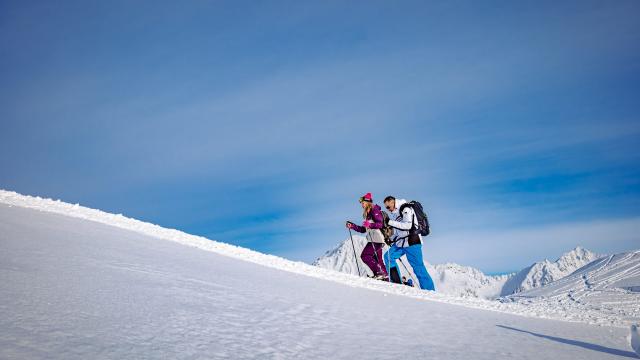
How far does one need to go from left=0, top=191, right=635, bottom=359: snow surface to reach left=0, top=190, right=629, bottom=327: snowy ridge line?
0.32 feet

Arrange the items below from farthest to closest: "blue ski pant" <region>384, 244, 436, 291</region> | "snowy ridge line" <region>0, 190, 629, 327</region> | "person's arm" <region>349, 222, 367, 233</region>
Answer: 1. "person's arm" <region>349, 222, 367, 233</region>
2. "blue ski pant" <region>384, 244, 436, 291</region>
3. "snowy ridge line" <region>0, 190, 629, 327</region>

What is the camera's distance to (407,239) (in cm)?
1220

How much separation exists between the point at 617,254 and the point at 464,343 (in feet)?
405

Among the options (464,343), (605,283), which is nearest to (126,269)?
(464,343)

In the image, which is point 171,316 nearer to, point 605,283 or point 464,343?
point 464,343

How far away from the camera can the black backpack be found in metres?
12.1

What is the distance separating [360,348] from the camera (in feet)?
16.1

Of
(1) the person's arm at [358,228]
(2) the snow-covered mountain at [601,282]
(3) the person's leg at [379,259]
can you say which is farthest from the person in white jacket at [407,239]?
(2) the snow-covered mountain at [601,282]

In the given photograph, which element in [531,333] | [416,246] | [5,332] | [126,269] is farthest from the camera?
[416,246]

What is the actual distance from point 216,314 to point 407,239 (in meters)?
7.43

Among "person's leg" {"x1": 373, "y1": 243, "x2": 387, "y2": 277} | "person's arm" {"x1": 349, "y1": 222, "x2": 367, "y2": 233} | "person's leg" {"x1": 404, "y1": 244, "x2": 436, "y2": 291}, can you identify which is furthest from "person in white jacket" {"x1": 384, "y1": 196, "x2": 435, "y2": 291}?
"person's arm" {"x1": 349, "y1": 222, "x2": 367, "y2": 233}

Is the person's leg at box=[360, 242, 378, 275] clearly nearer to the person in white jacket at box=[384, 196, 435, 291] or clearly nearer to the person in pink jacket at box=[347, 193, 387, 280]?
the person in pink jacket at box=[347, 193, 387, 280]

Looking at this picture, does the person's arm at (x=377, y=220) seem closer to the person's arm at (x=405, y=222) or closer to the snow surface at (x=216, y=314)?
the person's arm at (x=405, y=222)

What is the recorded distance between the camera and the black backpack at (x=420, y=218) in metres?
12.1
